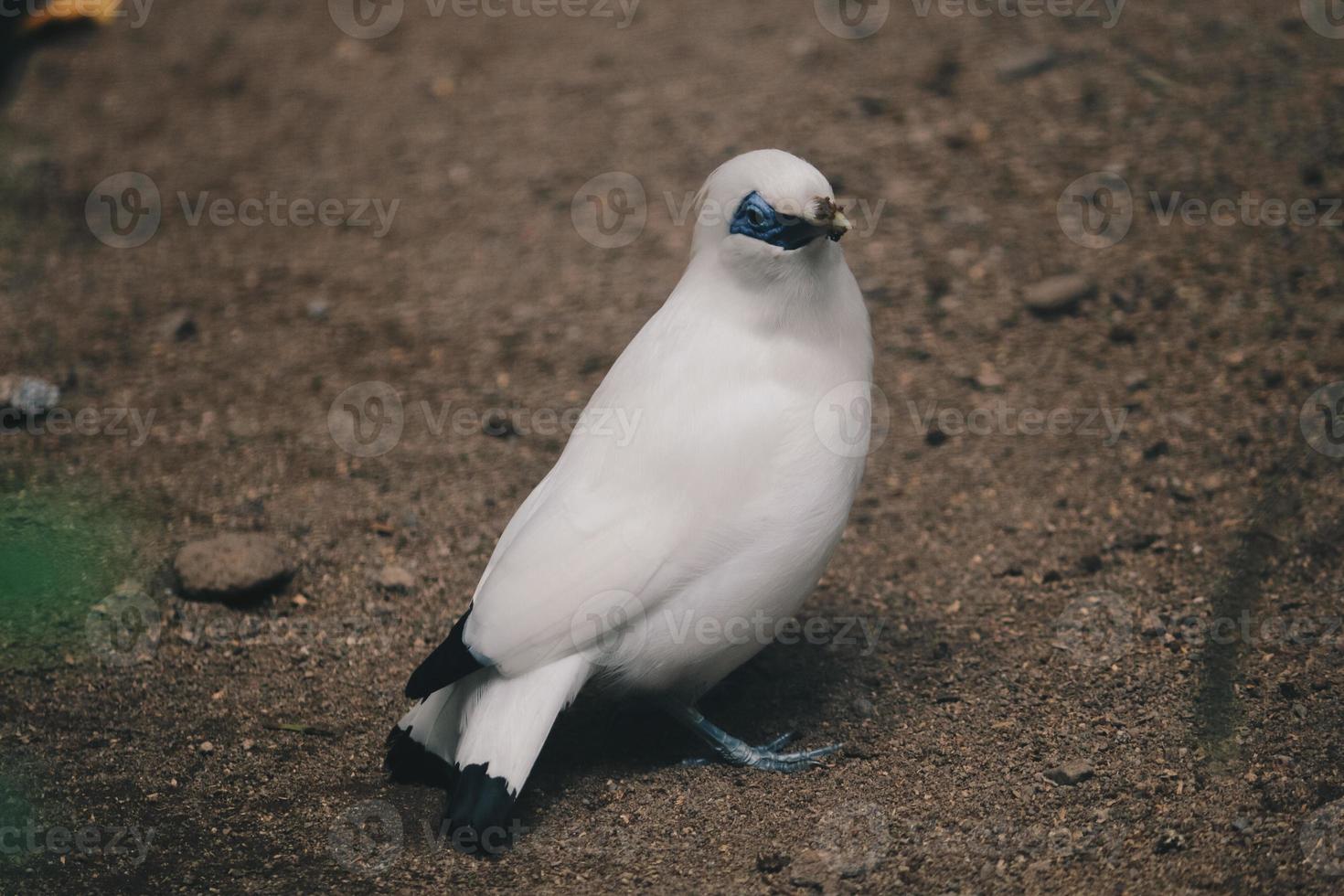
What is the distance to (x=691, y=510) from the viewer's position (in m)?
3.50

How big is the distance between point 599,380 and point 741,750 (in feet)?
7.19

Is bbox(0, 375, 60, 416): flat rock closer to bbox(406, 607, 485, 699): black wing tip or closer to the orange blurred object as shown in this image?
the orange blurred object

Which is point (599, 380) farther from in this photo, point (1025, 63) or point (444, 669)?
point (1025, 63)

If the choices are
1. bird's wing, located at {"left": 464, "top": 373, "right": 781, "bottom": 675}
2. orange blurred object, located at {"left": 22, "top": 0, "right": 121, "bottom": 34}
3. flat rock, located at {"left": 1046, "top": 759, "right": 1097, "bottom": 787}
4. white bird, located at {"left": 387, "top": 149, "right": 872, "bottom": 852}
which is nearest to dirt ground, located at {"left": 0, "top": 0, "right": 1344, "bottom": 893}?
flat rock, located at {"left": 1046, "top": 759, "right": 1097, "bottom": 787}

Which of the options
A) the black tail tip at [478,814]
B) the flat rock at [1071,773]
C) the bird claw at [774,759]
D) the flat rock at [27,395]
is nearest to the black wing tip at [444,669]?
the black tail tip at [478,814]

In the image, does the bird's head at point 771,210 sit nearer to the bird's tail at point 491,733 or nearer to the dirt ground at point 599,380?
the bird's tail at point 491,733

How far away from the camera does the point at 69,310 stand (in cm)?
626

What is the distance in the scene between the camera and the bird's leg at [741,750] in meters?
3.75

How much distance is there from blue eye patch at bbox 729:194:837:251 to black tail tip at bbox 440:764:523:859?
1538 millimetres

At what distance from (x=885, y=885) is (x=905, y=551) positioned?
1.68 metres

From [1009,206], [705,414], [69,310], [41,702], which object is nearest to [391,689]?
[41,702]

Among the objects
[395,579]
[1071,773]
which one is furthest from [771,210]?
[395,579]

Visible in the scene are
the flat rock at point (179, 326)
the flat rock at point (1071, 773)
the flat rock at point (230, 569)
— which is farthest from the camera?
the flat rock at point (179, 326)

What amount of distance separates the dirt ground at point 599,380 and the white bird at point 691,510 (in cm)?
34
